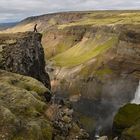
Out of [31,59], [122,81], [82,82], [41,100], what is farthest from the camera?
[82,82]

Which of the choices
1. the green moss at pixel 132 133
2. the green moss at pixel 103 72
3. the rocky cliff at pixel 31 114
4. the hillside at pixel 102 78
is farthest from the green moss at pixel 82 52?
the rocky cliff at pixel 31 114

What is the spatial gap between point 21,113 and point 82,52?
450 feet

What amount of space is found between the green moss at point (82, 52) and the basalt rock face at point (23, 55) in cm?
7341

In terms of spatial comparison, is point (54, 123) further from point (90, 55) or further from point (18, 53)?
point (90, 55)

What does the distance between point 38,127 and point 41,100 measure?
8.46 meters

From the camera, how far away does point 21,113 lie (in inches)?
1809

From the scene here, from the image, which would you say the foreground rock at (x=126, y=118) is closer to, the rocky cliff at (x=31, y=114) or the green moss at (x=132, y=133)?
the green moss at (x=132, y=133)

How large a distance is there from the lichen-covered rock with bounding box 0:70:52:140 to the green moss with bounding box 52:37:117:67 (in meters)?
111

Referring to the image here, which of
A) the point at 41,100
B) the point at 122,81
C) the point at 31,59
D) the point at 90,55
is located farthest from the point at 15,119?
the point at 90,55

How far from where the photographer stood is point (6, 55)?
7562 cm

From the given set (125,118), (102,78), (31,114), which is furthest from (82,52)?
(31,114)

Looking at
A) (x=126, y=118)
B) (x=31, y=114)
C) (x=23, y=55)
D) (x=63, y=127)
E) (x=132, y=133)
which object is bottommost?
(x=126, y=118)

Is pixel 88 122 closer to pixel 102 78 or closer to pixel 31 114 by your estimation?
pixel 102 78

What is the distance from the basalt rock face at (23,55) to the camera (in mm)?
74562
